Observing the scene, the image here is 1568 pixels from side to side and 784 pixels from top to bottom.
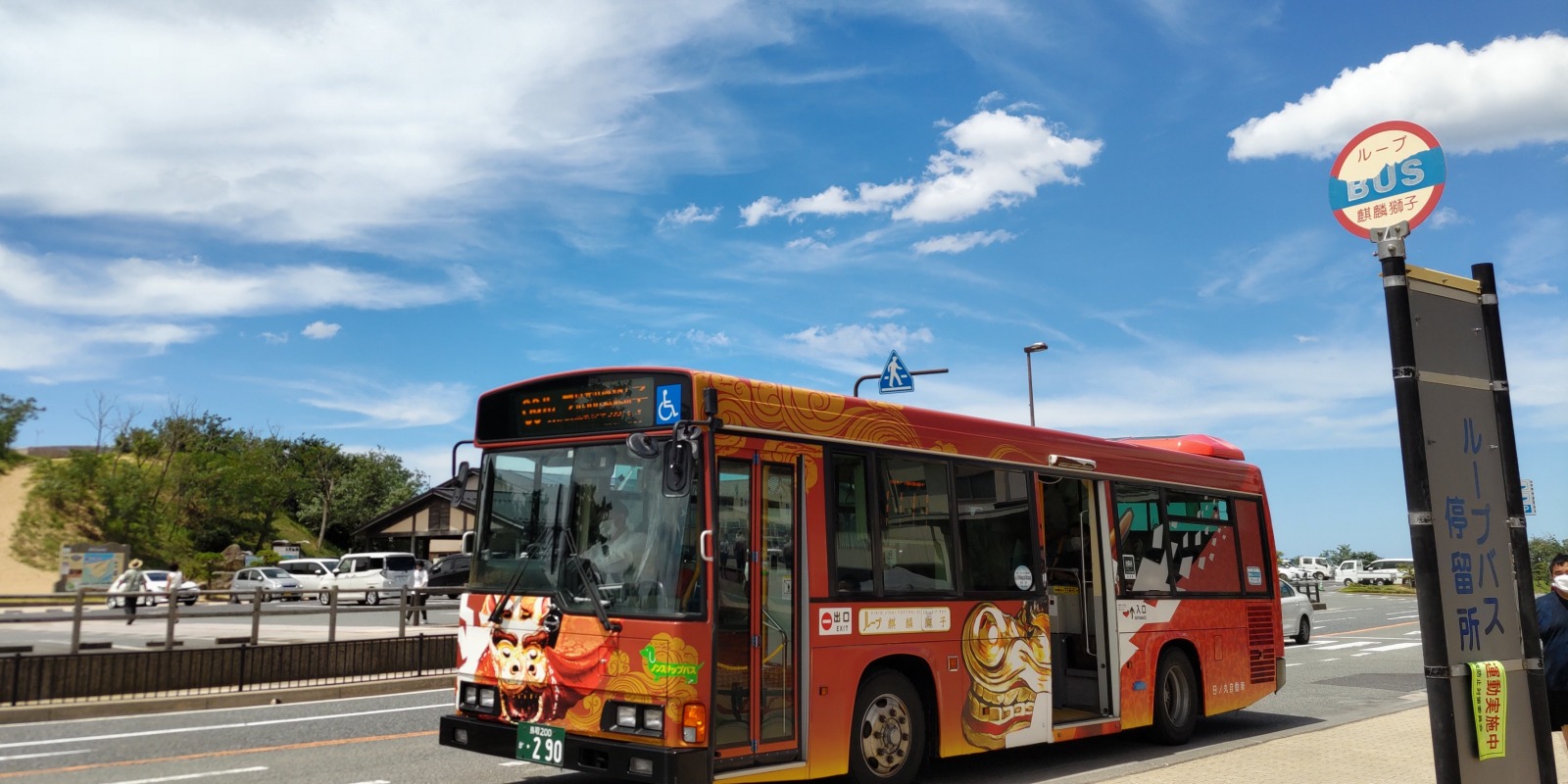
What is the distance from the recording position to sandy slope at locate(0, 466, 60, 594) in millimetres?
59094

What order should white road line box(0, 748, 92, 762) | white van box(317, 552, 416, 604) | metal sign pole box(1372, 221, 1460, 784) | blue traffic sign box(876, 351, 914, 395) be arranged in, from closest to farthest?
metal sign pole box(1372, 221, 1460, 784) < white road line box(0, 748, 92, 762) < blue traffic sign box(876, 351, 914, 395) < white van box(317, 552, 416, 604)

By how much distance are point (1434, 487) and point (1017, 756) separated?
685 centimetres

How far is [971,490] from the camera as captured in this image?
31.1ft

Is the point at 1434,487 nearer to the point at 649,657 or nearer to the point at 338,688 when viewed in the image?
the point at 649,657

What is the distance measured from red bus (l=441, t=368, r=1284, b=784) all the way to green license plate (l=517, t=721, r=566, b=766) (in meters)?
0.02

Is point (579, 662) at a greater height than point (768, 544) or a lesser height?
lesser

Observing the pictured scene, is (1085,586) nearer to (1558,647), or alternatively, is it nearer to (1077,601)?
(1077,601)

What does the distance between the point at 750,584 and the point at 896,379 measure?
12906 mm

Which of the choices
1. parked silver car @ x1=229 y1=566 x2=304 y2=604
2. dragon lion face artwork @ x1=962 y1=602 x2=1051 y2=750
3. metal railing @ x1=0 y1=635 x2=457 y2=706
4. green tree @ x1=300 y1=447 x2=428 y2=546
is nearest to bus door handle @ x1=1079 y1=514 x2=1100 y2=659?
dragon lion face artwork @ x1=962 y1=602 x2=1051 y2=750

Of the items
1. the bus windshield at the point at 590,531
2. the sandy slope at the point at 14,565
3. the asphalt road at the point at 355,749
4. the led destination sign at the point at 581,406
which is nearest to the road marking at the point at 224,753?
the asphalt road at the point at 355,749

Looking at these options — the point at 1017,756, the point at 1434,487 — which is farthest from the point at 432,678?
the point at 1434,487

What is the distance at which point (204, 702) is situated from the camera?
1347 centimetres

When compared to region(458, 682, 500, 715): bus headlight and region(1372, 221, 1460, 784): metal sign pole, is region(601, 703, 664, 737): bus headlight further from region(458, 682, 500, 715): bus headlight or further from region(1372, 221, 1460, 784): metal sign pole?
region(1372, 221, 1460, 784): metal sign pole

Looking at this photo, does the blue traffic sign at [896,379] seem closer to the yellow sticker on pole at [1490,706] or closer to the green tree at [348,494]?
the yellow sticker on pole at [1490,706]
